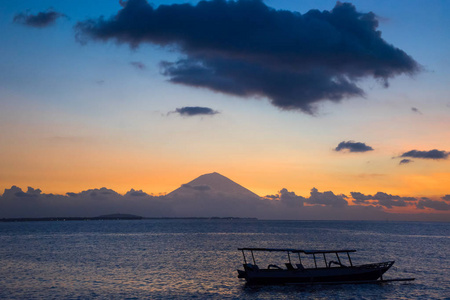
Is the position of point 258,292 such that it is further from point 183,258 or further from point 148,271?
point 183,258

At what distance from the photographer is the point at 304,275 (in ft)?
159

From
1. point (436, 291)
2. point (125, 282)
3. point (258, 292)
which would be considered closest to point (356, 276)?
point (436, 291)

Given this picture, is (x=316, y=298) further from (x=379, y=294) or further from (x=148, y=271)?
(x=148, y=271)

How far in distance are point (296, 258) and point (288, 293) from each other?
35010mm

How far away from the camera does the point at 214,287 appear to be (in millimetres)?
47500

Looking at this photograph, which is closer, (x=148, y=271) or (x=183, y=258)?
(x=148, y=271)

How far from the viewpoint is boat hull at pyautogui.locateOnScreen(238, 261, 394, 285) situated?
47875 mm

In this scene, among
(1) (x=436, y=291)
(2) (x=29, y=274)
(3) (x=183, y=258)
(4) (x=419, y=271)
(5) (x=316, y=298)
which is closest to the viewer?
(5) (x=316, y=298)

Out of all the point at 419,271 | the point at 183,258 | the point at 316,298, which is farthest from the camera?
the point at 183,258

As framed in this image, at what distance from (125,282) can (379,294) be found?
29804 mm

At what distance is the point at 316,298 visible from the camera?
42844 millimetres

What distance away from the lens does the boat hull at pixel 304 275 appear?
47.9m

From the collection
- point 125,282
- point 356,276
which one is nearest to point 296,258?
point 356,276

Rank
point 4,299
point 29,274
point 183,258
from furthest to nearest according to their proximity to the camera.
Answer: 1. point 183,258
2. point 29,274
3. point 4,299
